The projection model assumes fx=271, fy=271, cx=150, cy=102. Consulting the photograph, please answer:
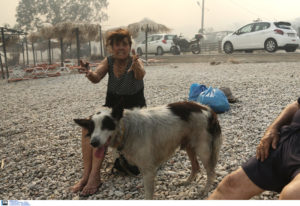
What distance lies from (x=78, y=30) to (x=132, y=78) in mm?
17167

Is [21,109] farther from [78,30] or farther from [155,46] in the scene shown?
[155,46]

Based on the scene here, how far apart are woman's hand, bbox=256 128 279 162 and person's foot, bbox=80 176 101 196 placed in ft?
6.26

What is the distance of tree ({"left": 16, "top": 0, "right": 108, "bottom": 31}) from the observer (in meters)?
34.6

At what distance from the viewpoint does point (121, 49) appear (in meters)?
3.18

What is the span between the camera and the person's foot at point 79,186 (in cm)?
311

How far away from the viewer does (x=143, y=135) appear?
261cm

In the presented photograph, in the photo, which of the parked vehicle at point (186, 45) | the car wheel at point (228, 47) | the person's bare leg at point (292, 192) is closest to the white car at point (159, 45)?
the parked vehicle at point (186, 45)

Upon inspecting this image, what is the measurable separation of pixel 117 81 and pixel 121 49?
1.26ft

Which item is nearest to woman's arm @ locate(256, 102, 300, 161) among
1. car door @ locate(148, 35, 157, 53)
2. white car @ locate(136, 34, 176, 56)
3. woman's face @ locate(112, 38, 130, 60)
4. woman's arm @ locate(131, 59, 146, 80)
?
woman's arm @ locate(131, 59, 146, 80)

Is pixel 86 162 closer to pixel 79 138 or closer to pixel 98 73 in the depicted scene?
pixel 98 73

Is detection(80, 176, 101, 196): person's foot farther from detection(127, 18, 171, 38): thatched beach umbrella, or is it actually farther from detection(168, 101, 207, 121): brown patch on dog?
detection(127, 18, 171, 38): thatched beach umbrella

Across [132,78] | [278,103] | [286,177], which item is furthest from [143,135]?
[278,103]

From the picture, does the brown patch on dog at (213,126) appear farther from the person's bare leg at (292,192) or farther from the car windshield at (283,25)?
the car windshield at (283,25)

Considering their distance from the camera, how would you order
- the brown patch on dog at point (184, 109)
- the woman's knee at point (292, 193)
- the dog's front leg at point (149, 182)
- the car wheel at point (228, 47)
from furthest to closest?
the car wheel at point (228, 47) → the brown patch on dog at point (184, 109) → the dog's front leg at point (149, 182) → the woman's knee at point (292, 193)
